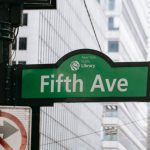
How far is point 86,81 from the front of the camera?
5805mm

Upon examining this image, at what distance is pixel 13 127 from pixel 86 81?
73cm

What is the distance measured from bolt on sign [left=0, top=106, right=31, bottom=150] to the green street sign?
0.44m

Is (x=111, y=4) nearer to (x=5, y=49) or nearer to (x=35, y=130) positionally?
(x=5, y=49)

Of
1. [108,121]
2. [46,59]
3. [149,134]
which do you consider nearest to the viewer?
[46,59]

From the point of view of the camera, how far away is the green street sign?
18.8 feet

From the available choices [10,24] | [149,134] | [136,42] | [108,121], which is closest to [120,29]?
[108,121]

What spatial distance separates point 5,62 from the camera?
6.07 m

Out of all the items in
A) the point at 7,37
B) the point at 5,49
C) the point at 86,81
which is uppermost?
the point at 7,37

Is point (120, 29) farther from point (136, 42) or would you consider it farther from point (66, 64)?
point (66, 64)

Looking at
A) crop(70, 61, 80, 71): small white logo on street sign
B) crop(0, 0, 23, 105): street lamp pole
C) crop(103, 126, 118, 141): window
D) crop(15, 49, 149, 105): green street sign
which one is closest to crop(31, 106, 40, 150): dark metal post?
crop(15, 49, 149, 105): green street sign

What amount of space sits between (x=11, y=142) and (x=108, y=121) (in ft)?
368

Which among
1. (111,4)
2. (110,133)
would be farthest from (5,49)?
(111,4)

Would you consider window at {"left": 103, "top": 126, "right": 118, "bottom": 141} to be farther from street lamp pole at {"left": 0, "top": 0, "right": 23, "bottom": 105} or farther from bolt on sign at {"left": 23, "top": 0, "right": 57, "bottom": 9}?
street lamp pole at {"left": 0, "top": 0, "right": 23, "bottom": 105}

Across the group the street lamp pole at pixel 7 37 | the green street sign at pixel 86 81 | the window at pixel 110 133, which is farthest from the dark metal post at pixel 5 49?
the window at pixel 110 133
